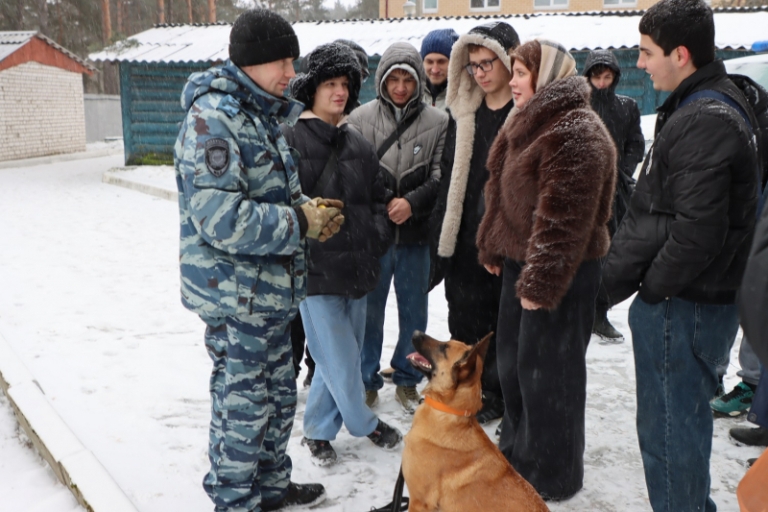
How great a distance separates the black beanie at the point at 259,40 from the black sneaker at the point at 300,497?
186 centimetres

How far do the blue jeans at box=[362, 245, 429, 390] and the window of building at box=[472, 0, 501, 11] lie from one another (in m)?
21.9

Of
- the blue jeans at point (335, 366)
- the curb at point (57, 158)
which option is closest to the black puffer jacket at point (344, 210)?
the blue jeans at point (335, 366)

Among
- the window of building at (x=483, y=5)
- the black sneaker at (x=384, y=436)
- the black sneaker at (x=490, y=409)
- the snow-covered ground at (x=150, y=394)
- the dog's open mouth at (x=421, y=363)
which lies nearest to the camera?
the dog's open mouth at (x=421, y=363)

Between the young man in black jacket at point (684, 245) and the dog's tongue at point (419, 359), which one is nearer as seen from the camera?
the young man in black jacket at point (684, 245)

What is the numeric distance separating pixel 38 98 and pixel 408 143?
70.3 feet

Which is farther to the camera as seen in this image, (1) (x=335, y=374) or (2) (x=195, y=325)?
(2) (x=195, y=325)

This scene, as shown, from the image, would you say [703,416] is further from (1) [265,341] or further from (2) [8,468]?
(2) [8,468]

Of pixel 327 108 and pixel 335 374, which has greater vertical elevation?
pixel 327 108

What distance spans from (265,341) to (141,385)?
2.00 metres

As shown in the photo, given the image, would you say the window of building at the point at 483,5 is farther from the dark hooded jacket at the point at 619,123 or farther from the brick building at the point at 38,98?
the dark hooded jacket at the point at 619,123

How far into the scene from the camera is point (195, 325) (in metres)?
5.11

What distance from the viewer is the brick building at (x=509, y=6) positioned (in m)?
22.2

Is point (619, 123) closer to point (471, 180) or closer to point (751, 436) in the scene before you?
point (471, 180)

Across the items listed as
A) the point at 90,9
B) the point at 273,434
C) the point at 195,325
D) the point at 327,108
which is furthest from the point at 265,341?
the point at 90,9
